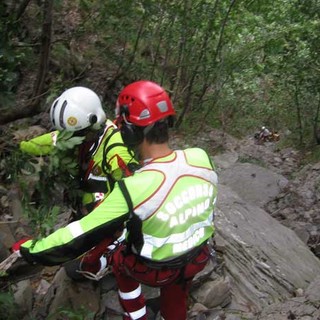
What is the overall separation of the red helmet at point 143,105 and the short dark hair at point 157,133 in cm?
3

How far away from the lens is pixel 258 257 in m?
5.44

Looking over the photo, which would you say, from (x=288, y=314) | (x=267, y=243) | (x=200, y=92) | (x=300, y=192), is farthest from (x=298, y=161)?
(x=288, y=314)

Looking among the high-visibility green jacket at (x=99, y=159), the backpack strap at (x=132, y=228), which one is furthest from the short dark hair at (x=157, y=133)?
the high-visibility green jacket at (x=99, y=159)

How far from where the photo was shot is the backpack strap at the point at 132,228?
8.82ft

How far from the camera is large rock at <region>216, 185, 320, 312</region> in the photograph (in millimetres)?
4879

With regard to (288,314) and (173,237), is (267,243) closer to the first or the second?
(288,314)

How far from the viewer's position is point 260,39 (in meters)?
11.9

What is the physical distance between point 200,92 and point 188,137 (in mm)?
1777

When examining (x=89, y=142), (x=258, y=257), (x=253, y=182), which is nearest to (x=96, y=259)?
(x=89, y=142)

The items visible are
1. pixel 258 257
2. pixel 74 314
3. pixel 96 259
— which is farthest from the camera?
pixel 258 257

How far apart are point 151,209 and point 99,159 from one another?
1.23m

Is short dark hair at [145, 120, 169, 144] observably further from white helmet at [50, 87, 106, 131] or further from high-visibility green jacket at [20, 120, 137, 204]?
white helmet at [50, 87, 106, 131]

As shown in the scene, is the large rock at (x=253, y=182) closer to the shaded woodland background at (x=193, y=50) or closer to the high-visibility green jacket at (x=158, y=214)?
the shaded woodland background at (x=193, y=50)

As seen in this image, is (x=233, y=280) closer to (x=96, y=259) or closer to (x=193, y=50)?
(x=96, y=259)
